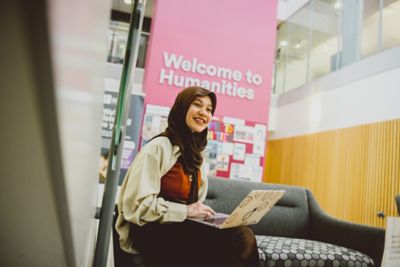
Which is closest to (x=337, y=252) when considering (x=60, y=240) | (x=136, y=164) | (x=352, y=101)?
(x=136, y=164)

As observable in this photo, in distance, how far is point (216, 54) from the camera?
475cm

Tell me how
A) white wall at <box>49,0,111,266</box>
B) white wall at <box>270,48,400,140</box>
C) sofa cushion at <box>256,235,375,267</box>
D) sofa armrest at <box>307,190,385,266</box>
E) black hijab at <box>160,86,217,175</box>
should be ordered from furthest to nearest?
1. white wall at <box>270,48,400,140</box>
2. sofa armrest at <box>307,190,385,266</box>
3. sofa cushion at <box>256,235,375,267</box>
4. black hijab at <box>160,86,217,175</box>
5. white wall at <box>49,0,111,266</box>

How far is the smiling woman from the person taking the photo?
1297 mm

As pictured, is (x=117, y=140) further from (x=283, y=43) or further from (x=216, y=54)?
(x=283, y=43)

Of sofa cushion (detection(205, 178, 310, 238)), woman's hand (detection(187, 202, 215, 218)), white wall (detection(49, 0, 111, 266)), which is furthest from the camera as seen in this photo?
sofa cushion (detection(205, 178, 310, 238))

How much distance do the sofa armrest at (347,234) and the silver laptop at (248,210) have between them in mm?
1143

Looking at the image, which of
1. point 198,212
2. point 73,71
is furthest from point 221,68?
point 73,71

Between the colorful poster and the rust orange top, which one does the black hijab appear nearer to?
the rust orange top

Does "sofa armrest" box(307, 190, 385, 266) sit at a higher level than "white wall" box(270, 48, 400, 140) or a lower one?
lower

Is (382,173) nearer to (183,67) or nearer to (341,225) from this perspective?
(341,225)

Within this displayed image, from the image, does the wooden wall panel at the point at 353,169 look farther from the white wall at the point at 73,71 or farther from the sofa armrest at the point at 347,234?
the white wall at the point at 73,71

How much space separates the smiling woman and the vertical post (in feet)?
1.04

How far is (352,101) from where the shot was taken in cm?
573

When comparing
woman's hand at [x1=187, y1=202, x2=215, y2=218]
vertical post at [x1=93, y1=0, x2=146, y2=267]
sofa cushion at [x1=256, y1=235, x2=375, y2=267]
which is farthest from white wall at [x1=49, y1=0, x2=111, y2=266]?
sofa cushion at [x1=256, y1=235, x2=375, y2=267]
